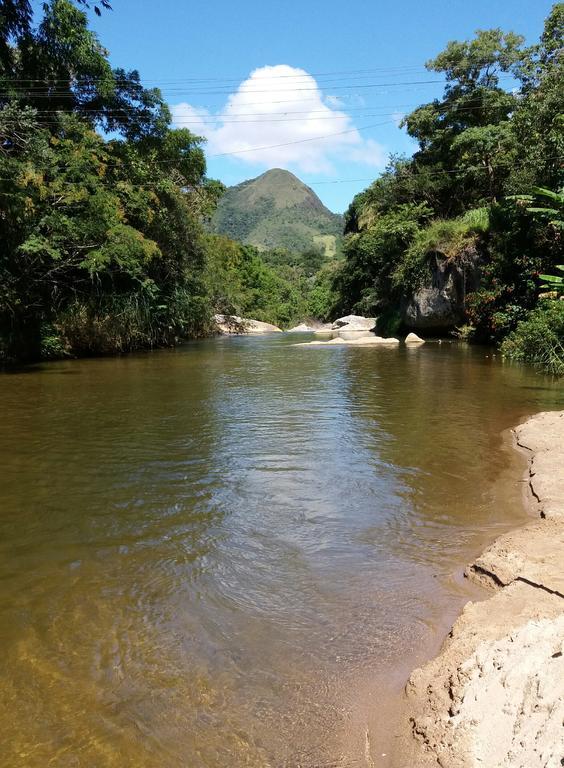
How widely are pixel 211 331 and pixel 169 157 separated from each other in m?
12.5

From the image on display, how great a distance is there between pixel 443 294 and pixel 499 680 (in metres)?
23.1

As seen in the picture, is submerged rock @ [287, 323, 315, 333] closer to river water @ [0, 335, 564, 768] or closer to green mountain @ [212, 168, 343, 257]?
river water @ [0, 335, 564, 768]

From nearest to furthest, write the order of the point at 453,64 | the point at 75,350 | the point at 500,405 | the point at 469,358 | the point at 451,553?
the point at 451,553
the point at 500,405
the point at 469,358
the point at 75,350
the point at 453,64

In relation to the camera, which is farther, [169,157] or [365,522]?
[169,157]

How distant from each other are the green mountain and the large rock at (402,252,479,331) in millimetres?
117884

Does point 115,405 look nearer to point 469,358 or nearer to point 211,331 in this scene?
point 469,358

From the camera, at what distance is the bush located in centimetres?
1244

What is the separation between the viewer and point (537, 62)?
22.5 metres

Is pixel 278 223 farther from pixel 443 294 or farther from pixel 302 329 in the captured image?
pixel 443 294

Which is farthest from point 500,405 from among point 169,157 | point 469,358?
point 169,157

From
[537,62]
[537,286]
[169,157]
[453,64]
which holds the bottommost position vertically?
[537,286]

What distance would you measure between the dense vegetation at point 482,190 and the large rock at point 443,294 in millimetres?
177

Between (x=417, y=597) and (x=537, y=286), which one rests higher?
(x=537, y=286)

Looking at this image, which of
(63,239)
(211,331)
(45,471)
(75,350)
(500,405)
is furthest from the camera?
(211,331)
